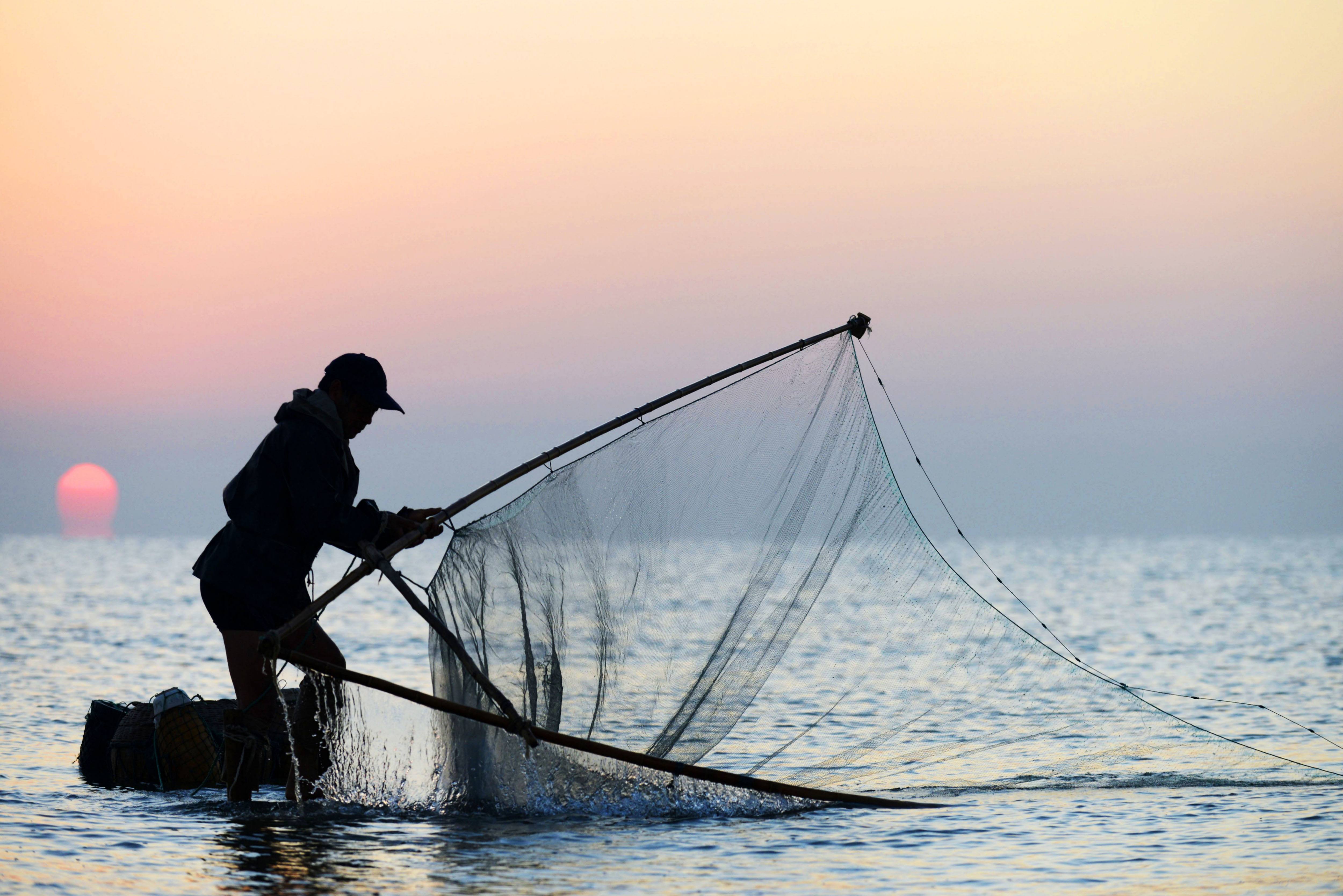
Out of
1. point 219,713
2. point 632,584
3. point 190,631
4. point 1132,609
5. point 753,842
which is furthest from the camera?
point 1132,609

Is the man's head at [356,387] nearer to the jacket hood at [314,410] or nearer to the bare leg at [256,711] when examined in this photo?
the jacket hood at [314,410]

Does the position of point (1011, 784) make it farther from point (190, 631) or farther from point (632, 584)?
point (190, 631)

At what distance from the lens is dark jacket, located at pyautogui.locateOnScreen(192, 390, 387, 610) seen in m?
6.78

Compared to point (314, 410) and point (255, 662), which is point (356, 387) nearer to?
point (314, 410)

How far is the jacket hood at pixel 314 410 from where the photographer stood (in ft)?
22.5

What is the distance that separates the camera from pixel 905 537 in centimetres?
776

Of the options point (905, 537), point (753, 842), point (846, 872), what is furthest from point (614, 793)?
point (905, 537)

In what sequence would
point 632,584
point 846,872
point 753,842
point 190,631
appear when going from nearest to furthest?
1. point 846,872
2. point 753,842
3. point 632,584
4. point 190,631

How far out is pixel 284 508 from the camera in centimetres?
686

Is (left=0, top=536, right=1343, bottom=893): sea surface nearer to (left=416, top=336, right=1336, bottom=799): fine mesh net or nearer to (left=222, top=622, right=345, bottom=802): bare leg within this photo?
(left=222, top=622, right=345, bottom=802): bare leg

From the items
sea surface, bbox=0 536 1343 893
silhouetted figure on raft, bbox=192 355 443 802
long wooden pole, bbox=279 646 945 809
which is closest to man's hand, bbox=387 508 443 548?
silhouetted figure on raft, bbox=192 355 443 802

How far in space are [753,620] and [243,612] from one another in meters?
2.61

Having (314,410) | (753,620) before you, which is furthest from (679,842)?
(314,410)

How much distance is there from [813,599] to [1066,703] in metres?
1.64
